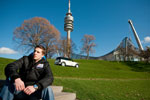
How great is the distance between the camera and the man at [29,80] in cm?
194

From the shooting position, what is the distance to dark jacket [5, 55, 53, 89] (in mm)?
2094

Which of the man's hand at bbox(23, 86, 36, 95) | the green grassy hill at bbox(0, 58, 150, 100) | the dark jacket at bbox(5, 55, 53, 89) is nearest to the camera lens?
the man's hand at bbox(23, 86, 36, 95)

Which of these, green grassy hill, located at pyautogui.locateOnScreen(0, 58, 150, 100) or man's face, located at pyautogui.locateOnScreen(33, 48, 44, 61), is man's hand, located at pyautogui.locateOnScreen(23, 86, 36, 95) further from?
green grassy hill, located at pyautogui.locateOnScreen(0, 58, 150, 100)

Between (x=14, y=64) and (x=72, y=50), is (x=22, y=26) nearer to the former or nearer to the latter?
(x=72, y=50)

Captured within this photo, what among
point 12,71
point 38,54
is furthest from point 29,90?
point 38,54

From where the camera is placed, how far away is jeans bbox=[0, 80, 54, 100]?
1923 millimetres

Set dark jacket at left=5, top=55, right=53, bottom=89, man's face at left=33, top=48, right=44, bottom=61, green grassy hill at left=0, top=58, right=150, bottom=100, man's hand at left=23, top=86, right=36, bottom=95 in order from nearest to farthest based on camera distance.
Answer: man's hand at left=23, top=86, right=36, bottom=95, dark jacket at left=5, top=55, right=53, bottom=89, man's face at left=33, top=48, right=44, bottom=61, green grassy hill at left=0, top=58, right=150, bottom=100

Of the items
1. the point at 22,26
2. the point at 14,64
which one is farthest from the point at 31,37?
the point at 14,64

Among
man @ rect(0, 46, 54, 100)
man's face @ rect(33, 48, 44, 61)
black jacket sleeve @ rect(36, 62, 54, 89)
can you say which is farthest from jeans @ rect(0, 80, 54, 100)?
man's face @ rect(33, 48, 44, 61)

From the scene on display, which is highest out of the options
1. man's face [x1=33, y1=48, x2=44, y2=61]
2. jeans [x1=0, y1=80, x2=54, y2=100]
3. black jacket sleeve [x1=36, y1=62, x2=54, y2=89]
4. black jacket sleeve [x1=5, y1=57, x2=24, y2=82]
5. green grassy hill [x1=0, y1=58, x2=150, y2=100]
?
man's face [x1=33, y1=48, x2=44, y2=61]

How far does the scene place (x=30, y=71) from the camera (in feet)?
7.34

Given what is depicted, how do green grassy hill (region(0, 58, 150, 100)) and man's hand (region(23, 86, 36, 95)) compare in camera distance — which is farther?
green grassy hill (region(0, 58, 150, 100))

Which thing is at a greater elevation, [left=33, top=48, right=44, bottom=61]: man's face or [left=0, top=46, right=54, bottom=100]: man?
[left=33, top=48, right=44, bottom=61]: man's face

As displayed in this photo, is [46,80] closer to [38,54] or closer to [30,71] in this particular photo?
[30,71]
